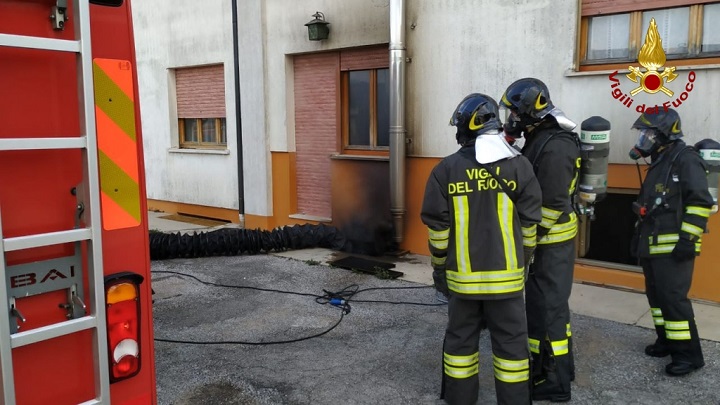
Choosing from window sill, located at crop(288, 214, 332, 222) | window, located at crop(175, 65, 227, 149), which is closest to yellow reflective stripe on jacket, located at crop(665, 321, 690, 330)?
Result: window sill, located at crop(288, 214, 332, 222)

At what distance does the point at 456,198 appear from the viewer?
3400 mm

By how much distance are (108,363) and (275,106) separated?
7508 millimetres

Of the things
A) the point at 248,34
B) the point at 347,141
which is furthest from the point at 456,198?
Answer: the point at 248,34

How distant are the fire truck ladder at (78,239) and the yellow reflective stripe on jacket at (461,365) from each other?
2.17 m

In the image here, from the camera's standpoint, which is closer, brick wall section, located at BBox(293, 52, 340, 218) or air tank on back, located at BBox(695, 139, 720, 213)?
air tank on back, located at BBox(695, 139, 720, 213)

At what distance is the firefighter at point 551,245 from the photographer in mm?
3748

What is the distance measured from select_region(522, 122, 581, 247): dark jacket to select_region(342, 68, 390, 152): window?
4350mm

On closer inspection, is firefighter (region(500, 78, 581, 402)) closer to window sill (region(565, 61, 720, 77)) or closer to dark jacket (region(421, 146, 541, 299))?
dark jacket (region(421, 146, 541, 299))

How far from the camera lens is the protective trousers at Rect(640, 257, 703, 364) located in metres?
4.06

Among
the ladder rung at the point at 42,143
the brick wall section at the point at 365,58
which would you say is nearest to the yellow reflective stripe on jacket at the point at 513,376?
the ladder rung at the point at 42,143

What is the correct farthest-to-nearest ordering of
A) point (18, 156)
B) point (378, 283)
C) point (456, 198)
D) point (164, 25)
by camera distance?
point (164, 25), point (378, 283), point (456, 198), point (18, 156)

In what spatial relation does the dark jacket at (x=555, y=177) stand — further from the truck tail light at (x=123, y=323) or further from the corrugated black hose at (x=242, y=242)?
the corrugated black hose at (x=242, y=242)

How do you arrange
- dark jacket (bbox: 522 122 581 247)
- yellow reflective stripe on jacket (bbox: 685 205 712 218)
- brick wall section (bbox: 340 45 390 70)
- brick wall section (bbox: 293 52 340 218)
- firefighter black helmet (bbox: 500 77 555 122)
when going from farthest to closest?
1. brick wall section (bbox: 293 52 340 218)
2. brick wall section (bbox: 340 45 390 70)
3. yellow reflective stripe on jacket (bbox: 685 205 712 218)
4. firefighter black helmet (bbox: 500 77 555 122)
5. dark jacket (bbox: 522 122 581 247)

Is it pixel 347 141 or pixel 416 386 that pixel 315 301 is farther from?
pixel 347 141
